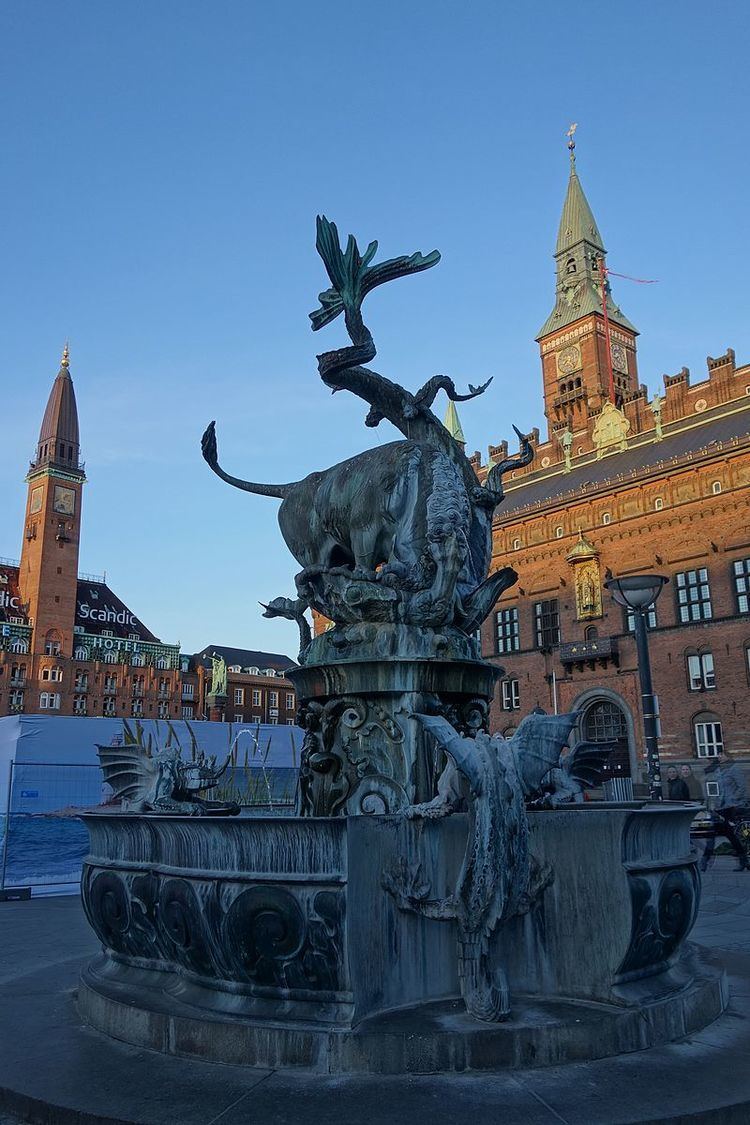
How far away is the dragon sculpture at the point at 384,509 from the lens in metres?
6.84

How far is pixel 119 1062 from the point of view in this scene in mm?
4266

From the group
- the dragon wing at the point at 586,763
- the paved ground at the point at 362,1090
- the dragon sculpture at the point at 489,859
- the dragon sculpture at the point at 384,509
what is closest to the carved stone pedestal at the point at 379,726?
the dragon sculpture at the point at 384,509

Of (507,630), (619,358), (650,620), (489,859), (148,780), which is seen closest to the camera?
(489,859)

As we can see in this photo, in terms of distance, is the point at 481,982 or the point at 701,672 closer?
the point at 481,982

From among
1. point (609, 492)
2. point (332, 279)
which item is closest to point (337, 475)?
point (332, 279)

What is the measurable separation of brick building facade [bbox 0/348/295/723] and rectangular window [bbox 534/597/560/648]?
153 feet

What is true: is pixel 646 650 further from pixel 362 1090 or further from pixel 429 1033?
pixel 362 1090

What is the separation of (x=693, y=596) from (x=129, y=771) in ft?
124

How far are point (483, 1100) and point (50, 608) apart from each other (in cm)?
8892

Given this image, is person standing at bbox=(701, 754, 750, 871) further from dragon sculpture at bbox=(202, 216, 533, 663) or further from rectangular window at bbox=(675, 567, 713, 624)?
rectangular window at bbox=(675, 567, 713, 624)

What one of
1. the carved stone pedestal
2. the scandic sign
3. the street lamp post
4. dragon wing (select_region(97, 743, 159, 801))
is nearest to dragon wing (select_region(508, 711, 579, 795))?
the carved stone pedestal

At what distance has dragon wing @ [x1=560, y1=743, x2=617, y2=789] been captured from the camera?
257 inches

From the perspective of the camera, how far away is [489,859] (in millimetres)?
4523

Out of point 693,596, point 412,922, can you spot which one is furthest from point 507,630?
point 412,922
